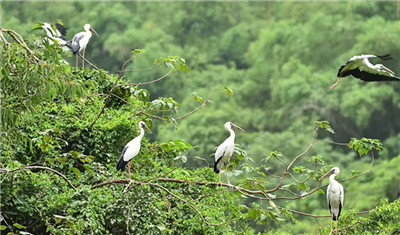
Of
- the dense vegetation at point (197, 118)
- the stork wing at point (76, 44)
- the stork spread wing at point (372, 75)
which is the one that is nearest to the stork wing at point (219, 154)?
the dense vegetation at point (197, 118)

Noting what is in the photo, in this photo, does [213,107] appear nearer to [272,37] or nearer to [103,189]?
[272,37]

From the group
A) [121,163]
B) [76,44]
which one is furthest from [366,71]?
[76,44]

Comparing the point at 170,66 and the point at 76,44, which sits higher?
the point at 170,66

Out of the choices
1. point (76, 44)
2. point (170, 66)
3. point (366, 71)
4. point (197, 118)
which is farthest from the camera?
point (197, 118)

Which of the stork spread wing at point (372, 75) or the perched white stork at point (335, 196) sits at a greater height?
the stork spread wing at point (372, 75)

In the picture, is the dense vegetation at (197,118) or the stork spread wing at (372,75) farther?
the stork spread wing at (372,75)

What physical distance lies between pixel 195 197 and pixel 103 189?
100 centimetres

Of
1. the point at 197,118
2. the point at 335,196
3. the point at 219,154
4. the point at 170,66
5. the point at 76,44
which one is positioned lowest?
the point at 197,118

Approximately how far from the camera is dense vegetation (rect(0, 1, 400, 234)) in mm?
5852

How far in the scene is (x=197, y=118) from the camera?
79.0ft

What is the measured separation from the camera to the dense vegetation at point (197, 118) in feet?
19.2

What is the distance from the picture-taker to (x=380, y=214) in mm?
5820

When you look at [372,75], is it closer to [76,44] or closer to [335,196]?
[335,196]

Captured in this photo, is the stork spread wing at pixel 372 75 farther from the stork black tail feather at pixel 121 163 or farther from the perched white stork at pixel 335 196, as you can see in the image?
the stork black tail feather at pixel 121 163
